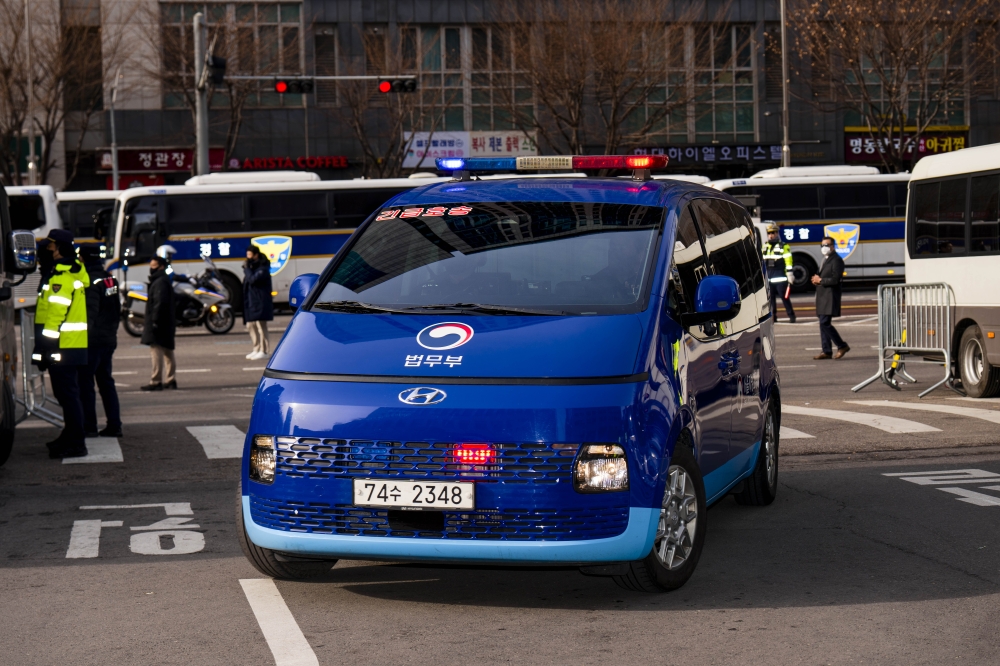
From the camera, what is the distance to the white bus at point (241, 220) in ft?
105

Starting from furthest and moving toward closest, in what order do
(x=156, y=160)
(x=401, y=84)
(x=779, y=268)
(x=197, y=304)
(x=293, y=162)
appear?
(x=293, y=162)
(x=156, y=160)
(x=401, y=84)
(x=197, y=304)
(x=779, y=268)

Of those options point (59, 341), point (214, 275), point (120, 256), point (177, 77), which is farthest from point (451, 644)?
point (177, 77)

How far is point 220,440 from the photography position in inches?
479

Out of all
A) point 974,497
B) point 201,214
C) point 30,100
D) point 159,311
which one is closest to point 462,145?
point 30,100

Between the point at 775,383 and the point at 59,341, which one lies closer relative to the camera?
the point at 775,383

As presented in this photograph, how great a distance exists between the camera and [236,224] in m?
32.8

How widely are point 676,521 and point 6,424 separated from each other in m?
6.43

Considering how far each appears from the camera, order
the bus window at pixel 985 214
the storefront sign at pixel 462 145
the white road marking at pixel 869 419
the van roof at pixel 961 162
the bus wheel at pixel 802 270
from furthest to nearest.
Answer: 1. the storefront sign at pixel 462 145
2. the bus wheel at pixel 802 270
3. the van roof at pixel 961 162
4. the bus window at pixel 985 214
5. the white road marking at pixel 869 419

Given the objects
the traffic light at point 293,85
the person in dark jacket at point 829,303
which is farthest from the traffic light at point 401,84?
the person in dark jacket at point 829,303

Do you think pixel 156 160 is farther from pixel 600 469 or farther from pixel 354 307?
pixel 600 469

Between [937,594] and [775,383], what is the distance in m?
2.80

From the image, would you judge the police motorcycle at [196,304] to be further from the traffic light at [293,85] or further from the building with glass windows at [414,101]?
the building with glass windows at [414,101]

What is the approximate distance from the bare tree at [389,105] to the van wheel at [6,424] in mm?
34324

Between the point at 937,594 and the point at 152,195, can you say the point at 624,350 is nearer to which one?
the point at 937,594
